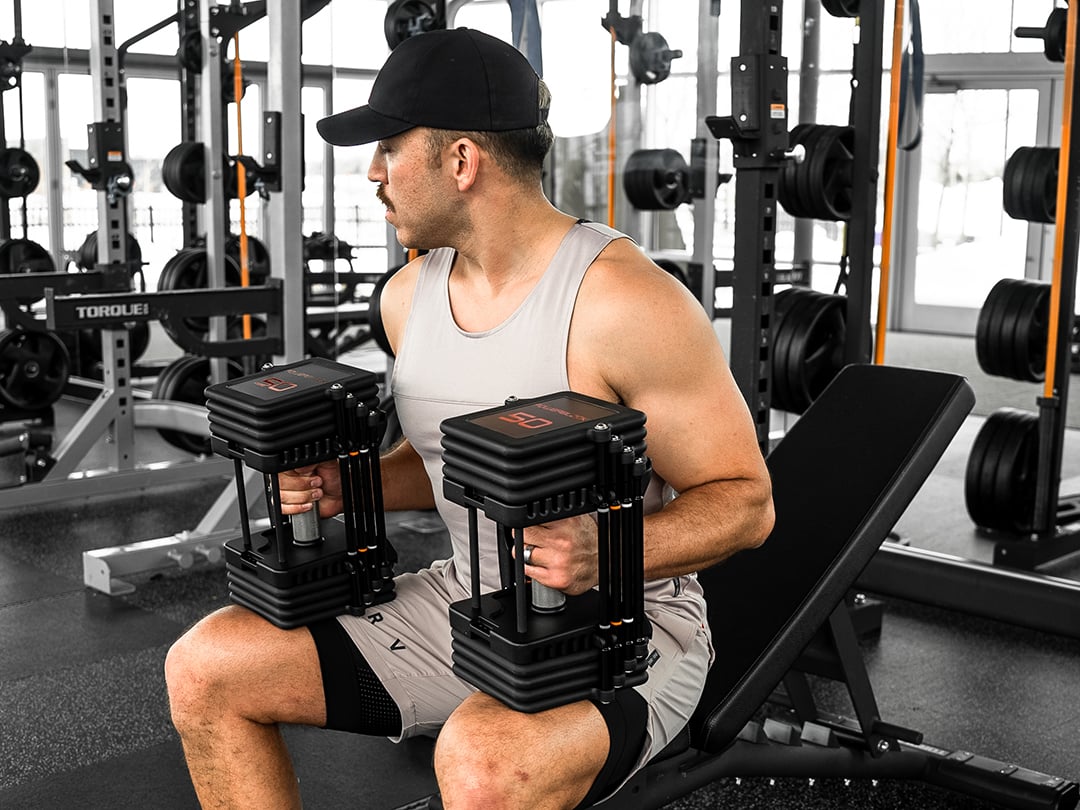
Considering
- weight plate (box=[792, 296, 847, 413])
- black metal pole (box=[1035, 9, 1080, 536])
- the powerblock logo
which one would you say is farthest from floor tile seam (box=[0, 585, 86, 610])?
black metal pole (box=[1035, 9, 1080, 536])

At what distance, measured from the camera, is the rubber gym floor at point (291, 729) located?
6.92 ft

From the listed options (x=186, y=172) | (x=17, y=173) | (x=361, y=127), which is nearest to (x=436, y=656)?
(x=361, y=127)

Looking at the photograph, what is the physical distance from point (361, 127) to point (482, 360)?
0.99ft

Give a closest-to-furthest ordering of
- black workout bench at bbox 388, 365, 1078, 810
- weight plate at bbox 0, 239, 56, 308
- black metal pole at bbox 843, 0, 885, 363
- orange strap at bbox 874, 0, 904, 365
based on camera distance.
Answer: black workout bench at bbox 388, 365, 1078, 810
black metal pole at bbox 843, 0, 885, 363
orange strap at bbox 874, 0, 904, 365
weight plate at bbox 0, 239, 56, 308

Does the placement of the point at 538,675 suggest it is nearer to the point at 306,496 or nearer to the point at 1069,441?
the point at 306,496

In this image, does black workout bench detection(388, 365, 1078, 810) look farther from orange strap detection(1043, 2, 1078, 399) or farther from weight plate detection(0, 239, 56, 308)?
weight plate detection(0, 239, 56, 308)

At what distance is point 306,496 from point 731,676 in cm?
60

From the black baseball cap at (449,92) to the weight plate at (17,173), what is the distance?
4.46 metres

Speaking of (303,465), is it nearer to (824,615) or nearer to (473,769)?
(473,769)

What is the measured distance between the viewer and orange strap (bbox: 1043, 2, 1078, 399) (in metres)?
3.12

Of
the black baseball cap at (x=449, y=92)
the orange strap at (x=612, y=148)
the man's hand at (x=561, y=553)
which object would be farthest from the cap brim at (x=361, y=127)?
the orange strap at (x=612, y=148)

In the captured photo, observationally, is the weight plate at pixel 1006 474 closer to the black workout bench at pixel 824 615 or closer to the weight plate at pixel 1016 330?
the weight plate at pixel 1016 330

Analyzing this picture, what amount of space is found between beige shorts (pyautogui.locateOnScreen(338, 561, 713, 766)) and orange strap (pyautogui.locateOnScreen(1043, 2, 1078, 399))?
2126mm

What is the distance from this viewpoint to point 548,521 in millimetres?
1114
